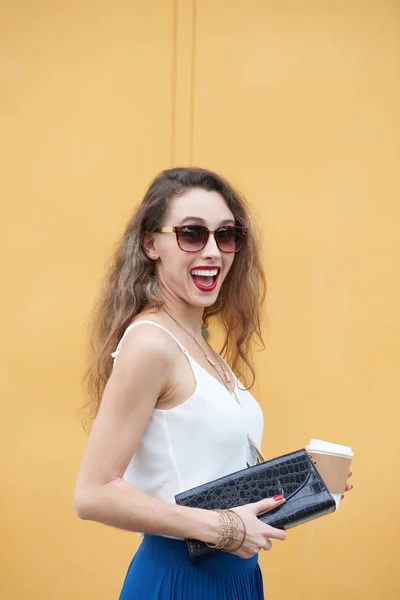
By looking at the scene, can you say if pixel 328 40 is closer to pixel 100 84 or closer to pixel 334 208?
pixel 334 208

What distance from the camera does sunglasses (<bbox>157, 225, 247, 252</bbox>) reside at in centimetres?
192

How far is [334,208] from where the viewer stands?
10.3ft

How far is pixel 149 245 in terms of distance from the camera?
2.05m

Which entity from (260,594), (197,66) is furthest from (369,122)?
(260,594)

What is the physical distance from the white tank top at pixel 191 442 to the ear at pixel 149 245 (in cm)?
32

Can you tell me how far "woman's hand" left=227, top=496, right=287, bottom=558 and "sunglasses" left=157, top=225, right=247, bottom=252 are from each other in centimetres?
68

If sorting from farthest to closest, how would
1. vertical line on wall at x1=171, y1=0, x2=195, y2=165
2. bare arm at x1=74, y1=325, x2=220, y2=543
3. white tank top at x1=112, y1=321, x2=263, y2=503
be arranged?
1. vertical line on wall at x1=171, y1=0, x2=195, y2=165
2. white tank top at x1=112, y1=321, x2=263, y2=503
3. bare arm at x1=74, y1=325, x2=220, y2=543

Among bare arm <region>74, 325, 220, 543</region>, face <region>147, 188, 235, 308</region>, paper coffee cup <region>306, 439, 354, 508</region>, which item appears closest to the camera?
bare arm <region>74, 325, 220, 543</region>

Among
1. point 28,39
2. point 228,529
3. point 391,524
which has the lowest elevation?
point 391,524

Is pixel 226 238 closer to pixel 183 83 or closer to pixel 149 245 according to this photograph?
pixel 149 245

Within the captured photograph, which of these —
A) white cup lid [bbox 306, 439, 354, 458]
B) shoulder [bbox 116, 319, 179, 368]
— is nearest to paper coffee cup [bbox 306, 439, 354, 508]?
white cup lid [bbox 306, 439, 354, 458]

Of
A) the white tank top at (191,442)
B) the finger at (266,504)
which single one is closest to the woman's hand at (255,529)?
the finger at (266,504)

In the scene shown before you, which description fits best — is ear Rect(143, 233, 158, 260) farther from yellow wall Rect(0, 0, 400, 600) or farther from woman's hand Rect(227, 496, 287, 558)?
yellow wall Rect(0, 0, 400, 600)

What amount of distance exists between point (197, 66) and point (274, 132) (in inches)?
17.3
